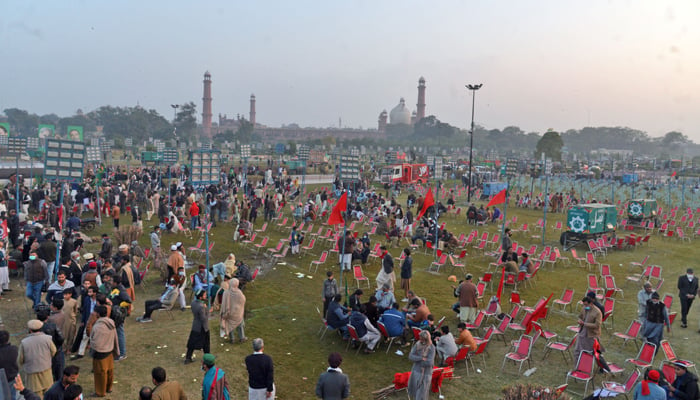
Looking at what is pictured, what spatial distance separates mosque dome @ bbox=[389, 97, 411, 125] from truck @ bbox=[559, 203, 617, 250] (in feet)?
465

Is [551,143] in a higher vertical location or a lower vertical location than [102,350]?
higher

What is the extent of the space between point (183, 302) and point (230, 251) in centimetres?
640

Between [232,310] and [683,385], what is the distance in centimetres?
720

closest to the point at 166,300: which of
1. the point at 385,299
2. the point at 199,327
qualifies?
the point at 199,327

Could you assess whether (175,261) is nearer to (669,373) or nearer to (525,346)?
(525,346)

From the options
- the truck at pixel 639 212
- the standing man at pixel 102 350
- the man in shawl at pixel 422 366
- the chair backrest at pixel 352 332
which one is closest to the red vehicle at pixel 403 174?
the truck at pixel 639 212

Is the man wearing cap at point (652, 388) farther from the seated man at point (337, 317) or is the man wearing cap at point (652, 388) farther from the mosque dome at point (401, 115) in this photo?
the mosque dome at point (401, 115)

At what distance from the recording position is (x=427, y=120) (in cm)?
13500

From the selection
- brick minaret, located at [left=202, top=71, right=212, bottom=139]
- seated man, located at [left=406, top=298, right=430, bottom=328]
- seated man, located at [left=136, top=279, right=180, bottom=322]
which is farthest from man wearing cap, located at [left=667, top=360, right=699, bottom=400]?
brick minaret, located at [left=202, top=71, right=212, bottom=139]

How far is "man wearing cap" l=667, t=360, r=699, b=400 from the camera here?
6.34 metres

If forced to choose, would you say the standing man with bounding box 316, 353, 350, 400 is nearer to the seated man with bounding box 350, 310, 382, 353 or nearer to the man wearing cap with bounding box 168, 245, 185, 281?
the seated man with bounding box 350, 310, 382, 353

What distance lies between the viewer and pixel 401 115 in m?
162

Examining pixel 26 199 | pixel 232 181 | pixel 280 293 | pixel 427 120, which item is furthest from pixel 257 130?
pixel 280 293

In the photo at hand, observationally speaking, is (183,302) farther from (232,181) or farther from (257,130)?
(257,130)
